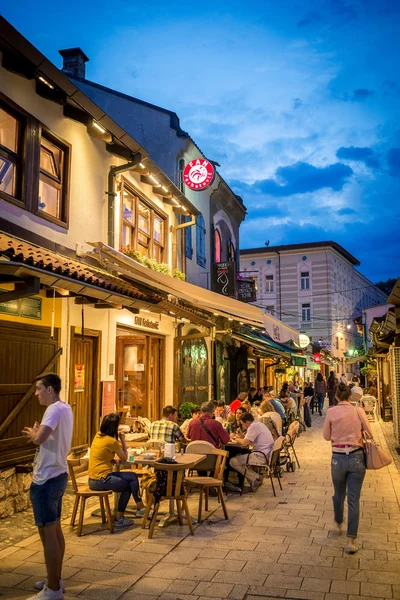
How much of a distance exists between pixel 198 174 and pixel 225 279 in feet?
13.2

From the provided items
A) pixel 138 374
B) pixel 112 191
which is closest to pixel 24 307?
pixel 112 191

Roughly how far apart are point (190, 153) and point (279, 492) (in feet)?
39.5

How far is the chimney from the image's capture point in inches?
614

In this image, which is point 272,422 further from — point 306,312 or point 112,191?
point 306,312

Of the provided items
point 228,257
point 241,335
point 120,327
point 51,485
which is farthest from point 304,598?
point 228,257

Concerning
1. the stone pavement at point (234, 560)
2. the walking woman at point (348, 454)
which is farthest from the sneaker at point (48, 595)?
the walking woman at point (348, 454)

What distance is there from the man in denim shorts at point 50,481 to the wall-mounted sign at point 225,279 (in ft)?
45.5

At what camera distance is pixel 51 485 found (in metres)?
4.65

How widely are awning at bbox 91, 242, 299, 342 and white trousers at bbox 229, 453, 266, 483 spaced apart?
308 cm

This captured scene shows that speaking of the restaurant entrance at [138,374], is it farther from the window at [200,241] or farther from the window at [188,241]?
the window at [200,241]

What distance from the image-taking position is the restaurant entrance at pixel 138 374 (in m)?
13.5

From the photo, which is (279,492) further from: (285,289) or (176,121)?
(285,289)

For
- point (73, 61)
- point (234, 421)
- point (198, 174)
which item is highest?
point (73, 61)

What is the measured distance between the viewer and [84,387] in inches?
384
